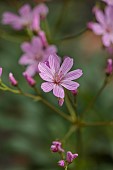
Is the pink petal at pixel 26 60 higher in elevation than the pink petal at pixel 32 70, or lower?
higher

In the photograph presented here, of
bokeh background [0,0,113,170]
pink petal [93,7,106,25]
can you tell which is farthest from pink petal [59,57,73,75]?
bokeh background [0,0,113,170]

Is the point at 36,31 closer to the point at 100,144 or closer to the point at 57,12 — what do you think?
the point at 100,144

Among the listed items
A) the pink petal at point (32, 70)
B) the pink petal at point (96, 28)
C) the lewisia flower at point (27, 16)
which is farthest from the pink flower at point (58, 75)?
the lewisia flower at point (27, 16)

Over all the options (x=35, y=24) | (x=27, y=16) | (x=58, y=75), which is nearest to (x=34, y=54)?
(x=35, y=24)

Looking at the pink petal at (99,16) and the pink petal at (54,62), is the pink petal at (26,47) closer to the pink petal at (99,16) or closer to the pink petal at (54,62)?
the pink petal at (99,16)

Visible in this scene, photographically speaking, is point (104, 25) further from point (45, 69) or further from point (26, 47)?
point (45, 69)

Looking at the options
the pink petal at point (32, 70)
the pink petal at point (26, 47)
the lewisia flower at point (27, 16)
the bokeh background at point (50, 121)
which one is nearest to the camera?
the pink petal at point (32, 70)

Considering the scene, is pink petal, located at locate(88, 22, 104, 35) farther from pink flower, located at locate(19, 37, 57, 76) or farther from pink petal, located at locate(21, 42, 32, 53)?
pink petal, located at locate(21, 42, 32, 53)
